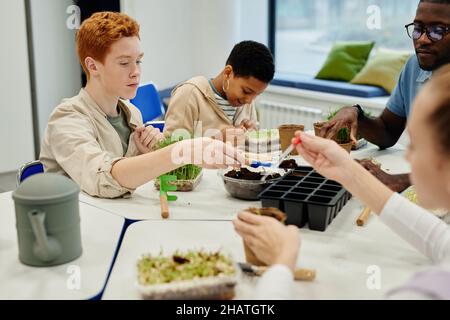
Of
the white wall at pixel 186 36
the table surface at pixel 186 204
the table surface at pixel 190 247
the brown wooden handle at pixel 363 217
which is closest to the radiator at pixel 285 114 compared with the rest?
the white wall at pixel 186 36

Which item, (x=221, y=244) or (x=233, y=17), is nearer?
(x=221, y=244)

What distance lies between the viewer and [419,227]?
1.36 m

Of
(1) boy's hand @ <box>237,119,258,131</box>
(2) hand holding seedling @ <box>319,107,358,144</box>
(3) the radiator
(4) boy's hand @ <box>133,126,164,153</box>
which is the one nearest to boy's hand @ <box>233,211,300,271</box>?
(4) boy's hand @ <box>133,126,164,153</box>

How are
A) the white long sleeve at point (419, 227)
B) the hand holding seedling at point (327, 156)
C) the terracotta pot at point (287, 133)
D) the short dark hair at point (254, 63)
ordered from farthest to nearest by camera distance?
the short dark hair at point (254, 63) → the terracotta pot at point (287, 133) → the hand holding seedling at point (327, 156) → the white long sleeve at point (419, 227)

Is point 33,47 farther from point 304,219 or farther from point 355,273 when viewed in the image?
Result: point 355,273

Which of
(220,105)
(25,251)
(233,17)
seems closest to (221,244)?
(25,251)

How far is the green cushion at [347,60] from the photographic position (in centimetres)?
441

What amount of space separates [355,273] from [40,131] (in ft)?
10.5

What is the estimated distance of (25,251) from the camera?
4.37 feet

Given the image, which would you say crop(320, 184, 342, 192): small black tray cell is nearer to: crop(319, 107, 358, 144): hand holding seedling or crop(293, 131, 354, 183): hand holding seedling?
crop(293, 131, 354, 183): hand holding seedling

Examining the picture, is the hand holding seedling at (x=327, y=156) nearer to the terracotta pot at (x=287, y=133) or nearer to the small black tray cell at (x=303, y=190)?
the small black tray cell at (x=303, y=190)

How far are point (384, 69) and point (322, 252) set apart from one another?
9.91 ft

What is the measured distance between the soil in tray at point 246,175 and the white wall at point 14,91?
241 cm

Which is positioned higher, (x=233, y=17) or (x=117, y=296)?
(x=233, y=17)
